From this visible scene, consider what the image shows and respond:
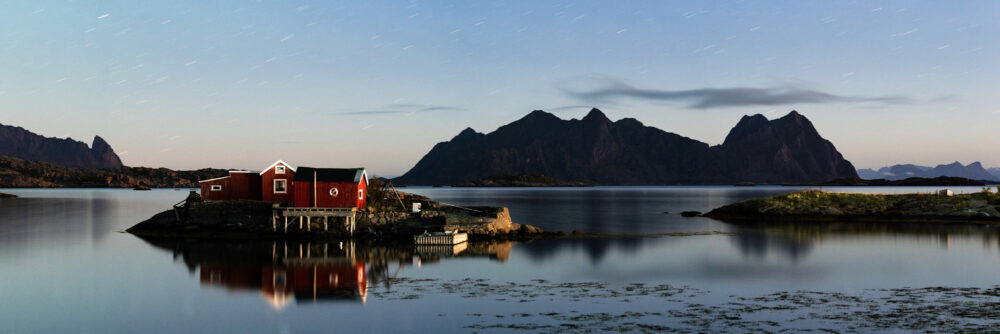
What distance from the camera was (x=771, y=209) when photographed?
8725 cm

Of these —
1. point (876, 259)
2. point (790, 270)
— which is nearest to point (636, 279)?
point (790, 270)

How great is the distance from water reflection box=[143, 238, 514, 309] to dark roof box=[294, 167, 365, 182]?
5711 millimetres

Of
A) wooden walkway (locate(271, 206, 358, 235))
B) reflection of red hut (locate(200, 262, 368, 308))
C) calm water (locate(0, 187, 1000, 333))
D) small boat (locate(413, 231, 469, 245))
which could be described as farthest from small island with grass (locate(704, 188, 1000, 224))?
reflection of red hut (locate(200, 262, 368, 308))

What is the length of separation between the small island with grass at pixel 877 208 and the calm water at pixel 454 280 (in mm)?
15064

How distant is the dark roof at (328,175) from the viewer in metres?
58.6

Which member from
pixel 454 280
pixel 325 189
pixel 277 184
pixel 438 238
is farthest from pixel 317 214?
pixel 454 280

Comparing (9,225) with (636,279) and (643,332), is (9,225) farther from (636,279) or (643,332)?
(643,332)

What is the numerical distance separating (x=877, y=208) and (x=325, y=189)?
65502mm

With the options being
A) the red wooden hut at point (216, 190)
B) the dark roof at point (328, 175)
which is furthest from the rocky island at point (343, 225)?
the dark roof at point (328, 175)

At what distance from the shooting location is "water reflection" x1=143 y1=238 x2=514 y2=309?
3384 cm

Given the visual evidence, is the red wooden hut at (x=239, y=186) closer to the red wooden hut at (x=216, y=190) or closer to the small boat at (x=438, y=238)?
the red wooden hut at (x=216, y=190)

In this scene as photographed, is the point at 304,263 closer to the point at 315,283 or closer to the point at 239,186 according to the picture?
the point at 315,283

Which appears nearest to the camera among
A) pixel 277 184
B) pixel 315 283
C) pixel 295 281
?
pixel 315 283

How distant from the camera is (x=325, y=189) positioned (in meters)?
58.3
